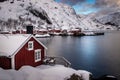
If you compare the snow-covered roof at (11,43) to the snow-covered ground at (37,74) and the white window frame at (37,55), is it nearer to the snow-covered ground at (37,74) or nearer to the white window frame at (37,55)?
the snow-covered ground at (37,74)

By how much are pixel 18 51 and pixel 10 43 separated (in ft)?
7.16

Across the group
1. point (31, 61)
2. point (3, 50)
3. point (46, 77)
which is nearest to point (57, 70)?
point (46, 77)

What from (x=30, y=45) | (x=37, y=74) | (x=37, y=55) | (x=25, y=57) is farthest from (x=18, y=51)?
(x=37, y=55)

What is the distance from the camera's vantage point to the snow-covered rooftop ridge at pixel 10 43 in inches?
981

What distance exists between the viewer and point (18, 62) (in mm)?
25391

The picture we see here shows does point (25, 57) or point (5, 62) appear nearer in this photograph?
point (5, 62)

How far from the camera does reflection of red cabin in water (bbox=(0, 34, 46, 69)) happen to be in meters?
24.6

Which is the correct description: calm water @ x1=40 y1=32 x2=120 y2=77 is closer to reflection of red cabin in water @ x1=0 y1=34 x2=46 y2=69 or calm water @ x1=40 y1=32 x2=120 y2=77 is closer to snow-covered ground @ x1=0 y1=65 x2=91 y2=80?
reflection of red cabin in water @ x1=0 y1=34 x2=46 y2=69

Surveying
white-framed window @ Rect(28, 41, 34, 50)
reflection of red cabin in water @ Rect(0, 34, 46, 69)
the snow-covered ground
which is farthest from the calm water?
white-framed window @ Rect(28, 41, 34, 50)

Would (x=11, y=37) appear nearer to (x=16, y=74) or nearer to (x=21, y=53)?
(x=21, y=53)

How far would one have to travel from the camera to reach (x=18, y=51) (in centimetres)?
2527

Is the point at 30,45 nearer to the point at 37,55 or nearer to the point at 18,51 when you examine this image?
the point at 37,55

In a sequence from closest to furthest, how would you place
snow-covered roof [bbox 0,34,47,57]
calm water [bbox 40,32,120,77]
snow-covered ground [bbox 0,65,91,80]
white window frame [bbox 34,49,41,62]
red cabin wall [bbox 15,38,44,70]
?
snow-covered ground [bbox 0,65,91,80]
snow-covered roof [bbox 0,34,47,57]
red cabin wall [bbox 15,38,44,70]
white window frame [bbox 34,49,41,62]
calm water [bbox 40,32,120,77]

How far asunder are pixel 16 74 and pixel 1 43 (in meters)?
6.26
